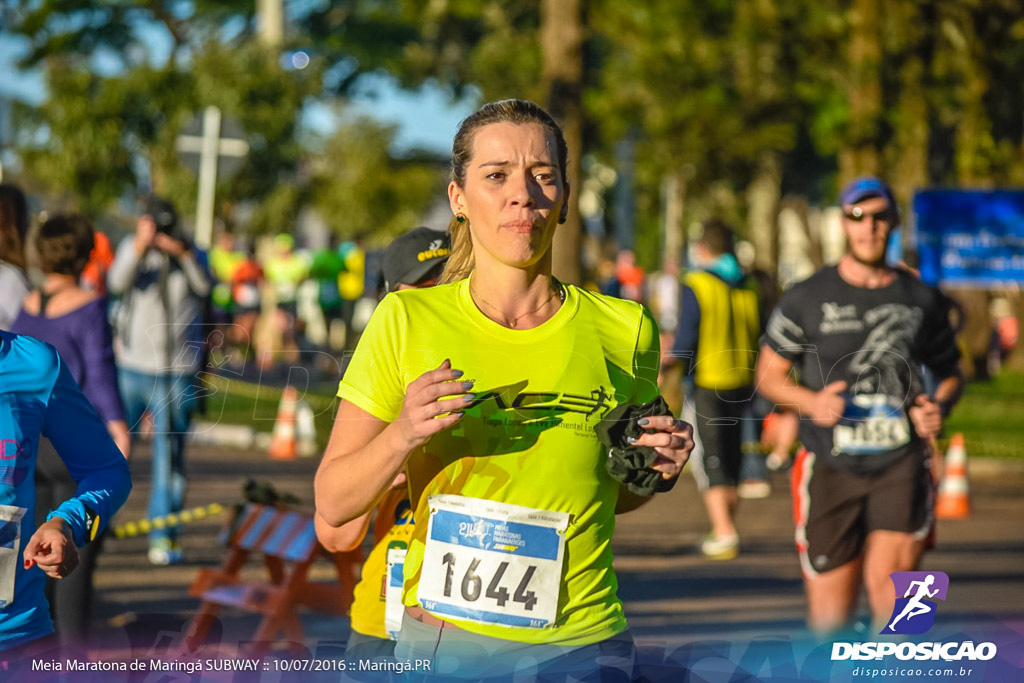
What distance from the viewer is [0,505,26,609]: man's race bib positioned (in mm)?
3514

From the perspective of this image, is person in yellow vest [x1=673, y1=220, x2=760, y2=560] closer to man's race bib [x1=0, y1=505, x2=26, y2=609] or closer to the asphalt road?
the asphalt road

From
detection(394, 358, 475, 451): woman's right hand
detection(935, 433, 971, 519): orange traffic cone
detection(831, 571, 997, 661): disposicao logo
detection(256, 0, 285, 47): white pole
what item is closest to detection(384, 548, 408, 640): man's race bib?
detection(394, 358, 475, 451): woman's right hand

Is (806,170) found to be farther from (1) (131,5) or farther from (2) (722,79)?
(1) (131,5)

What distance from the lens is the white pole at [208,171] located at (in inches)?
572

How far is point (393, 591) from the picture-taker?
4.25 meters

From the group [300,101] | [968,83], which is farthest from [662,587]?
[300,101]

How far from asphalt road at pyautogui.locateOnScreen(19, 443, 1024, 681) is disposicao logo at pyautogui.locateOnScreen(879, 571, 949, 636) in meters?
0.13

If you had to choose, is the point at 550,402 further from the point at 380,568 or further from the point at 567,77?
the point at 567,77

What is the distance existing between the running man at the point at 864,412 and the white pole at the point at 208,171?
8995 millimetres

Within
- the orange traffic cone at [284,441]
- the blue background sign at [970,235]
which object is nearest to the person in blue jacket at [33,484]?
the orange traffic cone at [284,441]

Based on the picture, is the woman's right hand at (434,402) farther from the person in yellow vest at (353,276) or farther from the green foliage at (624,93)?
the person in yellow vest at (353,276)

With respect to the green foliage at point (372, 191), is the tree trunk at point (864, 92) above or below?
below

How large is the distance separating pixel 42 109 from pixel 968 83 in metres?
22.2

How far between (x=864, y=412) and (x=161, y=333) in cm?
473
